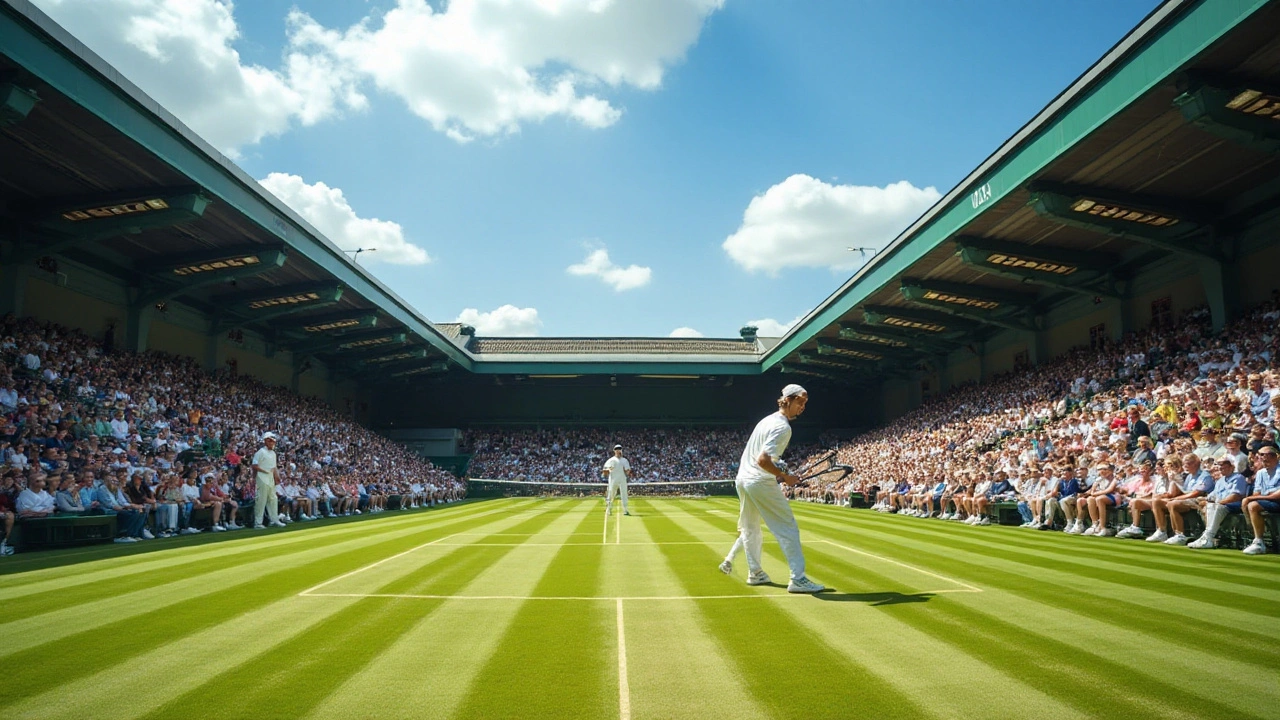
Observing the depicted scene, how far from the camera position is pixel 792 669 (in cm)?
498

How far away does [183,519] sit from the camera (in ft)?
58.7

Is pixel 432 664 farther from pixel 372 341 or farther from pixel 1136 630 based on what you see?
pixel 372 341

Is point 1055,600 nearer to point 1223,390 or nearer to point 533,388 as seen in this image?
point 1223,390

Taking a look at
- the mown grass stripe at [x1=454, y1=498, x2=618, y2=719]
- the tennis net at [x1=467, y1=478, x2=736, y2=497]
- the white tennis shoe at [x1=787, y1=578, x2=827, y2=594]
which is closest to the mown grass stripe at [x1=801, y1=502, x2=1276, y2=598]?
the white tennis shoe at [x1=787, y1=578, x2=827, y2=594]

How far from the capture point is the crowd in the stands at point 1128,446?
1253 cm

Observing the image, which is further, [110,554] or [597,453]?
[597,453]

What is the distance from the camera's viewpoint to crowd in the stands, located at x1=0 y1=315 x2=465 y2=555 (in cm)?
1522

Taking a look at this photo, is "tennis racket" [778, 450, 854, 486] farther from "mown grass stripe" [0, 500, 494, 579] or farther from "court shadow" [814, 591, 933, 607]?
"mown grass stripe" [0, 500, 494, 579]

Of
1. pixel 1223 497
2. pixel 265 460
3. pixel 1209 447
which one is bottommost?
pixel 1223 497

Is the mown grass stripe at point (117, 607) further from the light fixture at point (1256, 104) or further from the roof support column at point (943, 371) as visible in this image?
the roof support column at point (943, 371)

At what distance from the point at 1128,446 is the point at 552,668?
17.9 meters

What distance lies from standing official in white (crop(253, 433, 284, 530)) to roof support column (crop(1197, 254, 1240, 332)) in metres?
26.7

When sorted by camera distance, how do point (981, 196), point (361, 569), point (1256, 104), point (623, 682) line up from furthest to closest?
point (981, 196)
point (1256, 104)
point (361, 569)
point (623, 682)

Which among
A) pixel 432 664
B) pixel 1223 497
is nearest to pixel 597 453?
pixel 1223 497
